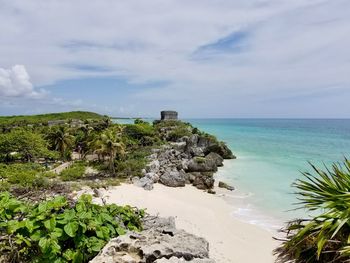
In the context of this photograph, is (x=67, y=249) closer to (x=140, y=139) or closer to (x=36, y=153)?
(x=36, y=153)

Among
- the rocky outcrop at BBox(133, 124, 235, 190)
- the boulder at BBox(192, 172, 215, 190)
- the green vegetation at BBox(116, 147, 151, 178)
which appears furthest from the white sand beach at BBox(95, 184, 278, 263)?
the green vegetation at BBox(116, 147, 151, 178)

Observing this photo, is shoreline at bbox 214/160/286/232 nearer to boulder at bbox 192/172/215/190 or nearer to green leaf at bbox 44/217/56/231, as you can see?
boulder at bbox 192/172/215/190

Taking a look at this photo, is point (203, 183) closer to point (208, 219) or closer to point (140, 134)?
point (208, 219)

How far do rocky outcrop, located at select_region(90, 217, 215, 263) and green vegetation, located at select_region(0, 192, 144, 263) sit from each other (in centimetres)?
21

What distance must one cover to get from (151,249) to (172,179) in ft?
68.0

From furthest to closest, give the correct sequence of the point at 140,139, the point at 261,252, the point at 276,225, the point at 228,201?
the point at 140,139 < the point at 228,201 < the point at 276,225 < the point at 261,252

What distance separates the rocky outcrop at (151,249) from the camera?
4.64 metres

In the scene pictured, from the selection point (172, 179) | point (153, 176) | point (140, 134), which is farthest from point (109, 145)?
point (140, 134)

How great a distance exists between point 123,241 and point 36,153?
28094 mm

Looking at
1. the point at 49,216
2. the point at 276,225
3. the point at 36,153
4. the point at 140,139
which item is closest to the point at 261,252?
the point at 276,225

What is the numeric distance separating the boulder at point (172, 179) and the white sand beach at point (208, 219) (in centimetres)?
67

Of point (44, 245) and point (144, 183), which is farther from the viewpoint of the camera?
point (144, 183)

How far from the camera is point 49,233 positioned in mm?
4359

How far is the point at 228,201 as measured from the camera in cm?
2277
